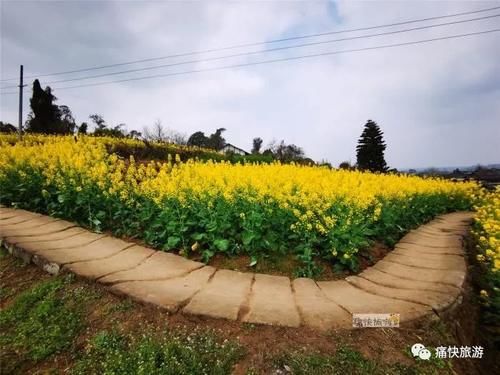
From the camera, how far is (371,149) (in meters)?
24.2

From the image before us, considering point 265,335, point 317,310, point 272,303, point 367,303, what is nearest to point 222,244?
point 272,303

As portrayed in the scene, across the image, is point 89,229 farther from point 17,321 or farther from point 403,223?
point 403,223

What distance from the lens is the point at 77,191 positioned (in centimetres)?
552

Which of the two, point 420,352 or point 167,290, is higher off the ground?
point 167,290

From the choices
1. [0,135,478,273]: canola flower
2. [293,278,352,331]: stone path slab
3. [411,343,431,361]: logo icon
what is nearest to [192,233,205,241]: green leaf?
[0,135,478,273]: canola flower

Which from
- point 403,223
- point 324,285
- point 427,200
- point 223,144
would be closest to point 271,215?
point 324,285

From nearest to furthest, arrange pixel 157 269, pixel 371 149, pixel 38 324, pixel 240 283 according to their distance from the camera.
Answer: pixel 38 324 → pixel 240 283 → pixel 157 269 → pixel 371 149

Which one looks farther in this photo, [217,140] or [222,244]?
[217,140]

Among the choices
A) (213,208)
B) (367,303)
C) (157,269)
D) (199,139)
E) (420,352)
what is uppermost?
(199,139)

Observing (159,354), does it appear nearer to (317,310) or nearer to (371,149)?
(317,310)

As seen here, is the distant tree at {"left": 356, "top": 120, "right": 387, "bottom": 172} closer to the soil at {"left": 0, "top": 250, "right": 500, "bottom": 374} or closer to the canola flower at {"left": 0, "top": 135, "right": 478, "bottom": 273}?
the canola flower at {"left": 0, "top": 135, "right": 478, "bottom": 273}

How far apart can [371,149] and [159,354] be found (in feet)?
80.0

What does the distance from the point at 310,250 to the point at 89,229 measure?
350cm

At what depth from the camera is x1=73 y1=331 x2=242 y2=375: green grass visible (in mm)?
2172
